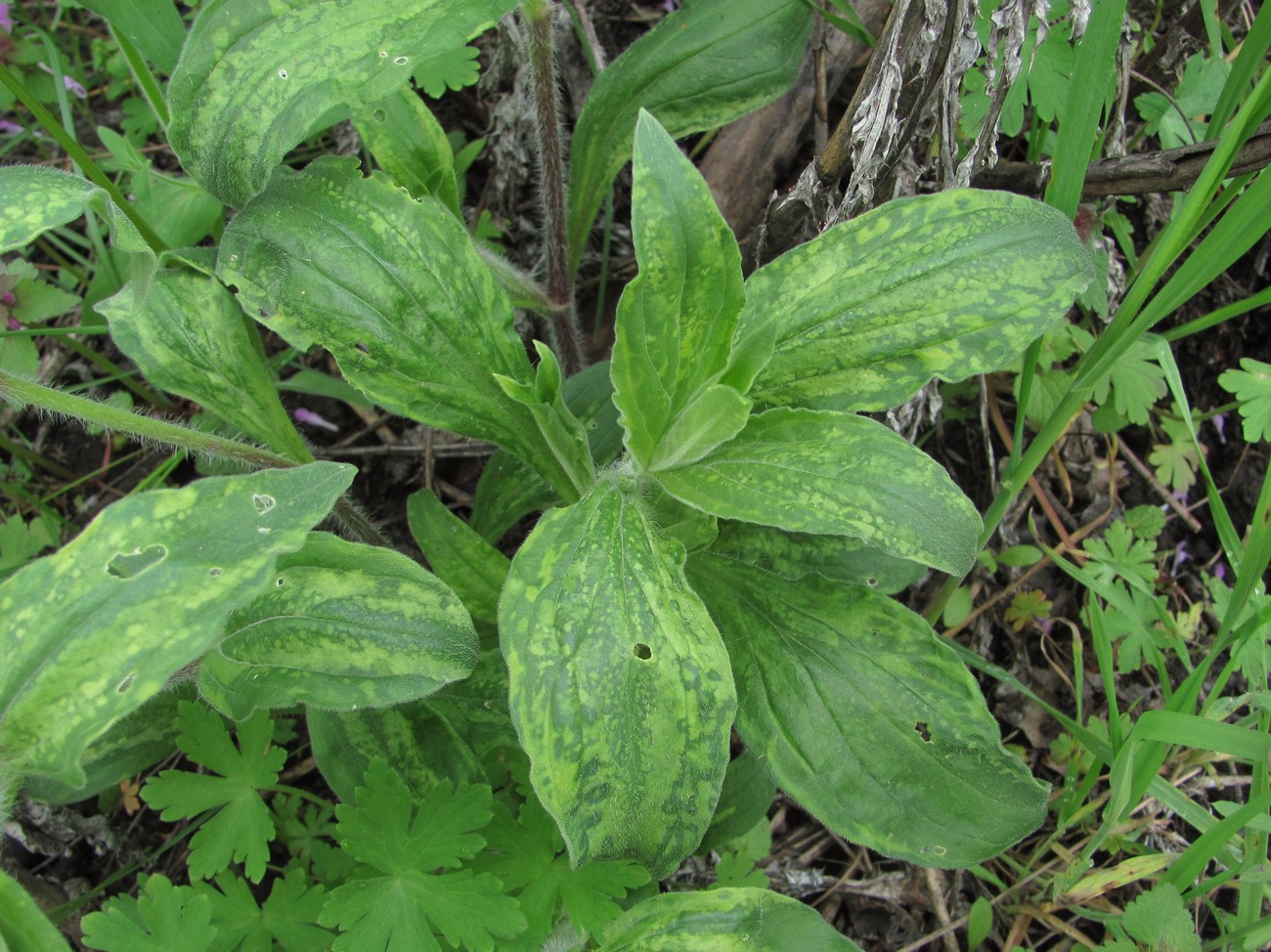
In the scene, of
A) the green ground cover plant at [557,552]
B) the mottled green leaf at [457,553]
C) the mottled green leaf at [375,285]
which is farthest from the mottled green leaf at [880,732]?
the mottled green leaf at [375,285]

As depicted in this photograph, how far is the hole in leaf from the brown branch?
210 cm

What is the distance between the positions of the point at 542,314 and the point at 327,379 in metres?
0.66

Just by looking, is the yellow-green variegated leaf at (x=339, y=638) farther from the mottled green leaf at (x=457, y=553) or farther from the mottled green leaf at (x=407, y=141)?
the mottled green leaf at (x=407, y=141)

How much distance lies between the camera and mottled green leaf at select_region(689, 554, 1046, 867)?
182 cm

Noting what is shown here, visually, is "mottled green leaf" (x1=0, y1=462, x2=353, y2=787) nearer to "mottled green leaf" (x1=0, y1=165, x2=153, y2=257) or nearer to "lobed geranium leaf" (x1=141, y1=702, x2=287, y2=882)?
"mottled green leaf" (x1=0, y1=165, x2=153, y2=257)

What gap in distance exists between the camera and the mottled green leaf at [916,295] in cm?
178

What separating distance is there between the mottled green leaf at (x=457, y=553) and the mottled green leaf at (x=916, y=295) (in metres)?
0.73

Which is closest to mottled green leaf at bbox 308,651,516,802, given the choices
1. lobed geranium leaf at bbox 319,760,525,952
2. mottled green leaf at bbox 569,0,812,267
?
lobed geranium leaf at bbox 319,760,525,952

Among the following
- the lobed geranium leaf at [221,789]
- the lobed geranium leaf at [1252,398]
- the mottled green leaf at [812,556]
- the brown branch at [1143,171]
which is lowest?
the lobed geranium leaf at [221,789]

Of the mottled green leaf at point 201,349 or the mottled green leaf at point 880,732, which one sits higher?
the mottled green leaf at point 201,349

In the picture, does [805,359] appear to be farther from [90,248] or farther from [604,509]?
[90,248]

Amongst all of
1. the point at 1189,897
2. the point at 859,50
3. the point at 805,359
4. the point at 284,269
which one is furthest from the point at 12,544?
the point at 1189,897

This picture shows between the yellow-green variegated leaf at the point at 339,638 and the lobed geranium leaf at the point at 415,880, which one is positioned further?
the lobed geranium leaf at the point at 415,880

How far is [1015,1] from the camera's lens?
2.01 meters
